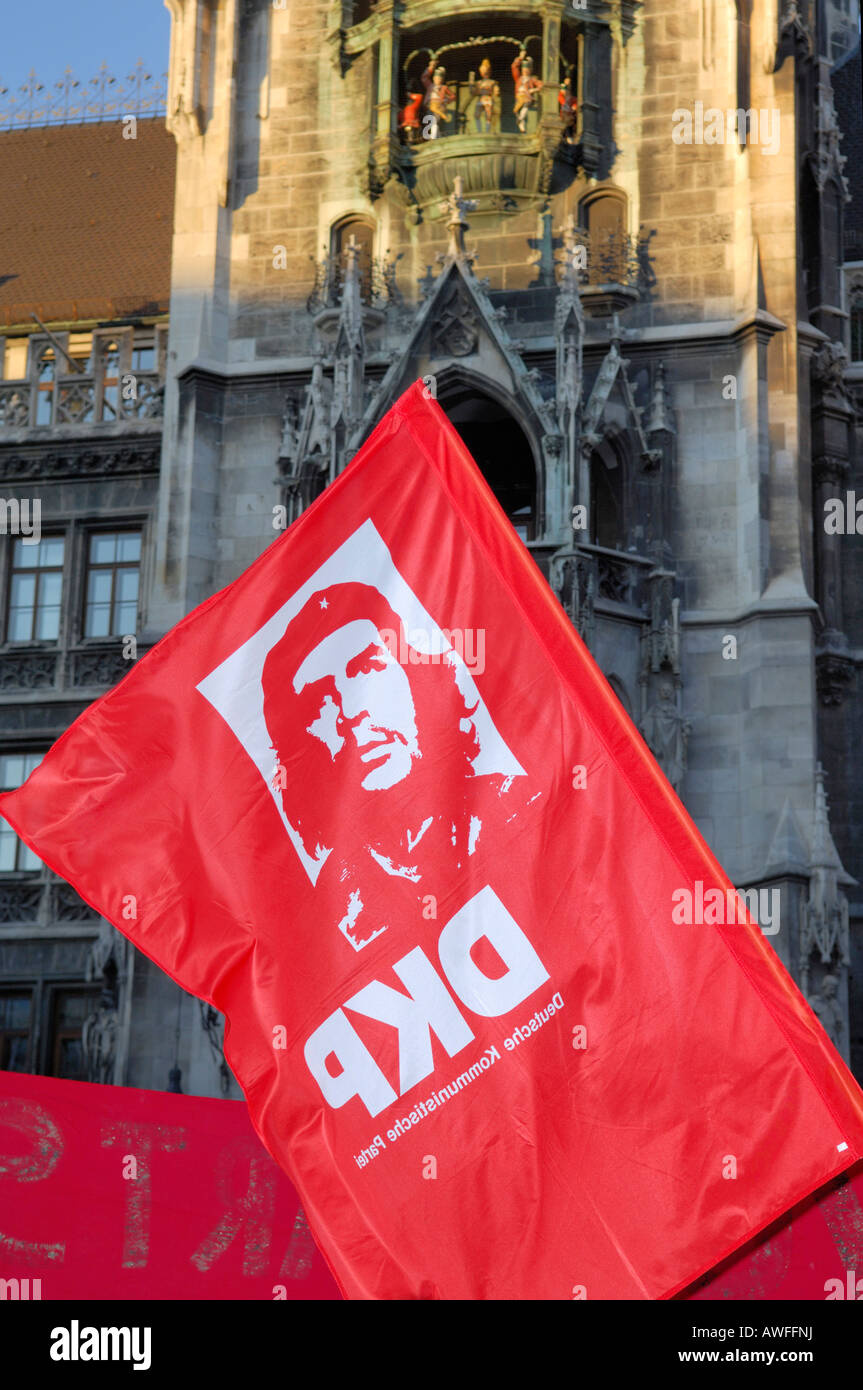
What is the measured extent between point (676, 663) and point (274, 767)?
15192 mm

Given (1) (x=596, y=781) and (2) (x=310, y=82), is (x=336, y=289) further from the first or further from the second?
(1) (x=596, y=781)

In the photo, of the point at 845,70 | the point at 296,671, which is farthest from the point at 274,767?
the point at 845,70

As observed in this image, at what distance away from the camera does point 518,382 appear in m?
24.0

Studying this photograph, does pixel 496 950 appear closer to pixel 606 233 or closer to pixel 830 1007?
pixel 830 1007

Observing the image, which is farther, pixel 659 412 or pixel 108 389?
pixel 108 389

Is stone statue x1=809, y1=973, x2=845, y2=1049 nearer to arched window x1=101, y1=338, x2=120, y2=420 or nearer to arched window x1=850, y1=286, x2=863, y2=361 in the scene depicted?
arched window x1=850, y1=286, x2=863, y2=361

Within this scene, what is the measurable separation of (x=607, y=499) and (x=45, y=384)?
27.0ft

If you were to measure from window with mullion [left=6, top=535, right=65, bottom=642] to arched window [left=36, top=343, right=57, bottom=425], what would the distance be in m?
1.74

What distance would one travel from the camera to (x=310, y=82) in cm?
2681

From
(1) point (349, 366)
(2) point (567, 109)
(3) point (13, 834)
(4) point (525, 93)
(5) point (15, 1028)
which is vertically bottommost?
(5) point (15, 1028)

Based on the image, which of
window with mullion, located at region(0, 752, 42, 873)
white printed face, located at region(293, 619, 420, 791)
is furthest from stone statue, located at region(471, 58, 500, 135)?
white printed face, located at region(293, 619, 420, 791)

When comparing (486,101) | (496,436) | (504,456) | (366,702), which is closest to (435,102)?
(486,101)

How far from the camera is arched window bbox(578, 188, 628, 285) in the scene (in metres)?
25.1
